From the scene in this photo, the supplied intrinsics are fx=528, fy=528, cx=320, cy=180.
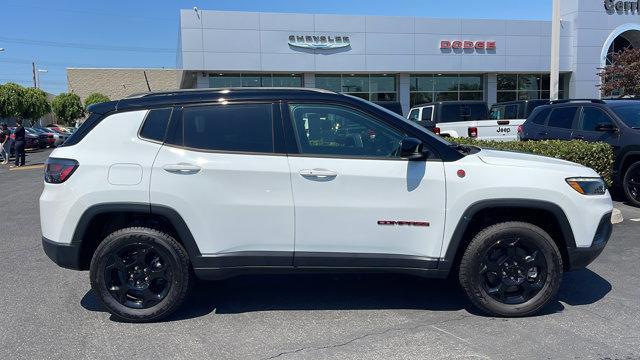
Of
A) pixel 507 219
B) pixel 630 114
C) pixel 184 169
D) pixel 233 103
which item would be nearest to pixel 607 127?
pixel 630 114

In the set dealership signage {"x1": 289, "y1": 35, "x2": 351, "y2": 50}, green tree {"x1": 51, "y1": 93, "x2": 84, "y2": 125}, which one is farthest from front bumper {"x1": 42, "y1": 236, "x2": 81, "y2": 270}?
green tree {"x1": 51, "y1": 93, "x2": 84, "y2": 125}

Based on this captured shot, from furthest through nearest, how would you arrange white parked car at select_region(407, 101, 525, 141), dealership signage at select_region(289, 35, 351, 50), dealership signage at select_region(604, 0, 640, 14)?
dealership signage at select_region(604, 0, 640, 14) → dealership signage at select_region(289, 35, 351, 50) → white parked car at select_region(407, 101, 525, 141)

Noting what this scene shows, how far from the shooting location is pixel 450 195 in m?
4.14

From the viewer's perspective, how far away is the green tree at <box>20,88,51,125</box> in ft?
143

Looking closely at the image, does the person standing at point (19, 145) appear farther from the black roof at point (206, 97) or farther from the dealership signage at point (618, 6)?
the dealership signage at point (618, 6)

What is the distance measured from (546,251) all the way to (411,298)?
1.26 metres

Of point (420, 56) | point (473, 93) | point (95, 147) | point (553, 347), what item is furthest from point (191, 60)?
point (553, 347)

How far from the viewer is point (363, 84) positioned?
32.4 m

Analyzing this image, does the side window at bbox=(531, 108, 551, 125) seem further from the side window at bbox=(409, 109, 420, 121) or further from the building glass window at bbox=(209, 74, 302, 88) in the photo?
the building glass window at bbox=(209, 74, 302, 88)

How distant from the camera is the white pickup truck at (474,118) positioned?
14.2 meters

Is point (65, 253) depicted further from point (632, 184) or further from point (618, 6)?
point (618, 6)

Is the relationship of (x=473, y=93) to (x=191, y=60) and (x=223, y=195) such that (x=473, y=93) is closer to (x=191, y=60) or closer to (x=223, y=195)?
(x=191, y=60)

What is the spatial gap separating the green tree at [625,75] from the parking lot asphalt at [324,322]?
21489 mm

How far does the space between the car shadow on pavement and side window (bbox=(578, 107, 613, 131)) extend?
4.89 metres
